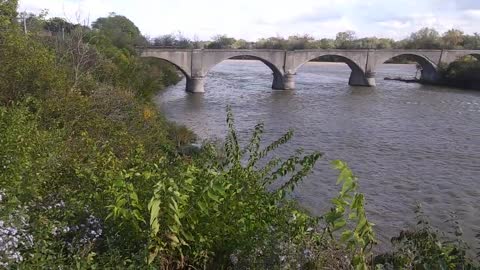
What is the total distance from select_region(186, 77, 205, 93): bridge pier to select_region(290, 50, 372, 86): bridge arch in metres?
11.7

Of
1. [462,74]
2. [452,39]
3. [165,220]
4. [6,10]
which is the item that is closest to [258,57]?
[462,74]

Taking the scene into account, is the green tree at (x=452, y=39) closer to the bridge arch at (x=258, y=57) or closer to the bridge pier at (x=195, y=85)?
the bridge arch at (x=258, y=57)

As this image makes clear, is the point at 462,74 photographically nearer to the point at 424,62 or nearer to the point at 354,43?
the point at 424,62

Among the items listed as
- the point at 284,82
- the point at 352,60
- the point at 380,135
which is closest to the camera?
the point at 380,135

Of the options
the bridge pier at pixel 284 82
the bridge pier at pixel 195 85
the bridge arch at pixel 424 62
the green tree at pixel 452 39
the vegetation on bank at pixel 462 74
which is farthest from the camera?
the green tree at pixel 452 39

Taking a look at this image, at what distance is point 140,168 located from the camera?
15.5 feet

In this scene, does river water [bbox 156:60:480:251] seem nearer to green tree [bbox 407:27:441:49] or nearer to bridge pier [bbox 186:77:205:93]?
bridge pier [bbox 186:77:205:93]

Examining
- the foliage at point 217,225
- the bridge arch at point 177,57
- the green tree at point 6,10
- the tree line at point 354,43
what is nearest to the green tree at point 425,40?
the tree line at point 354,43

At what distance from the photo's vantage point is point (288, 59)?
165 ft

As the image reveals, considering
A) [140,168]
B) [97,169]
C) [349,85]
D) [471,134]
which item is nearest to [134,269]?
[140,168]

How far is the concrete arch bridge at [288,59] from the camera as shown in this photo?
1730 inches

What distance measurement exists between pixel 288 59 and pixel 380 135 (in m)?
28.1

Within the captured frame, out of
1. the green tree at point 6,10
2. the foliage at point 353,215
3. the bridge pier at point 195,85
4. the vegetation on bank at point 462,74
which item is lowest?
the bridge pier at point 195,85

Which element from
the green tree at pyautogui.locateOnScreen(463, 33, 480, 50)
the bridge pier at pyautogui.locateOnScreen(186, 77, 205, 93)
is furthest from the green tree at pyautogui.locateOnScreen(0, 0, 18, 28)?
the green tree at pyautogui.locateOnScreen(463, 33, 480, 50)
